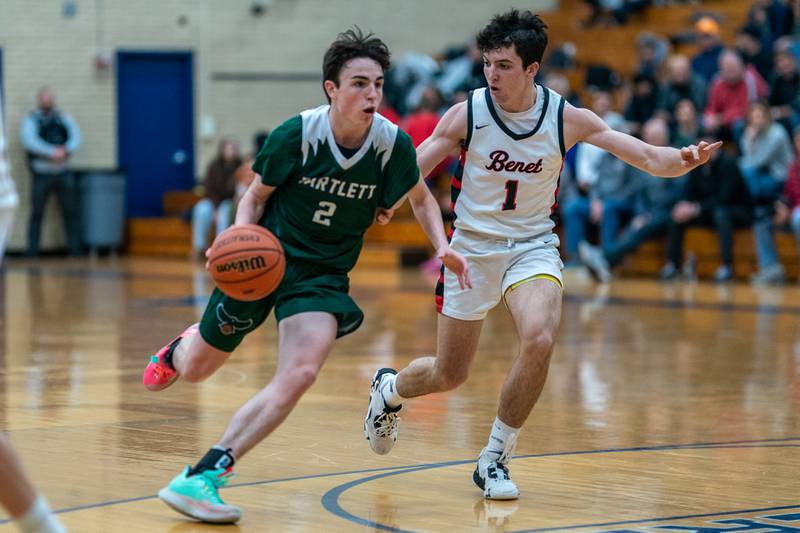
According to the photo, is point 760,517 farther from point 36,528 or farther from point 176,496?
point 36,528

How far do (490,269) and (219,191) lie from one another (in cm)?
1556

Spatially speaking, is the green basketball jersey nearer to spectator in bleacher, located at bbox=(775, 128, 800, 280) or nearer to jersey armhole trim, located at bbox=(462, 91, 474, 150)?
jersey armhole trim, located at bbox=(462, 91, 474, 150)

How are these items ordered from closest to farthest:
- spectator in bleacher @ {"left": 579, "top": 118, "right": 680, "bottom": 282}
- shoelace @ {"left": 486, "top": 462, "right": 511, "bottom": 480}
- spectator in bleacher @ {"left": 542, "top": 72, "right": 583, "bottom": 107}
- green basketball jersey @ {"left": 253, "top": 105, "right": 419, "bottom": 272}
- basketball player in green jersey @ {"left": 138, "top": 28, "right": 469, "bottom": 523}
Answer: basketball player in green jersey @ {"left": 138, "top": 28, "right": 469, "bottom": 523} < green basketball jersey @ {"left": 253, "top": 105, "right": 419, "bottom": 272} < shoelace @ {"left": 486, "top": 462, "right": 511, "bottom": 480} < spectator in bleacher @ {"left": 579, "top": 118, "right": 680, "bottom": 282} < spectator in bleacher @ {"left": 542, "top": 72, "right": 583, "bottom": 107}

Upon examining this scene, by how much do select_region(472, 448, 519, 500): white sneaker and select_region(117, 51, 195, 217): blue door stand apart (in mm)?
18547

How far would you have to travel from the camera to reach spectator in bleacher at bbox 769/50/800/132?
1731 cm

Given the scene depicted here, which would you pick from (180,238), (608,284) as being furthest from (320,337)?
(180,238)

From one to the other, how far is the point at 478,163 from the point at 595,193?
39.3 feet

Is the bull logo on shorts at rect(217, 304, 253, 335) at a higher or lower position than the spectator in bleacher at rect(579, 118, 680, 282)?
higher

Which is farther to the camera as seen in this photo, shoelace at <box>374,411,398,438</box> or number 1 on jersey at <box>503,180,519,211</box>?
shoelace at <box>374,411,398,438</box>

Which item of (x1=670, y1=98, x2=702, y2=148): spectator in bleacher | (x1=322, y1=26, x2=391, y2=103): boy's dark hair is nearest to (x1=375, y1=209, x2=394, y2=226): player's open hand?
(x1=322, y1=26, x2=391, y2=103): boy's dark hair

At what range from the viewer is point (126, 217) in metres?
23.8

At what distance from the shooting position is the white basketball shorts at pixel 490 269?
616 cm

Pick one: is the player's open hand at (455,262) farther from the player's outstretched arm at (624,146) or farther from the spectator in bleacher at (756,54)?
the spectator in bleacher at (756,54)

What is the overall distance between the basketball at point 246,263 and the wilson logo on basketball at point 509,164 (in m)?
1.25
